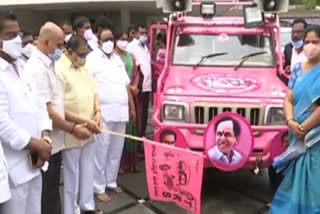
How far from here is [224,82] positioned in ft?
14.9

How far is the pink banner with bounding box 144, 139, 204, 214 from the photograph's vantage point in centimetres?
335

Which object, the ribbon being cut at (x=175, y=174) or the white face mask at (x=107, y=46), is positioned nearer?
the ribbon being cut at (x=175, y=174)

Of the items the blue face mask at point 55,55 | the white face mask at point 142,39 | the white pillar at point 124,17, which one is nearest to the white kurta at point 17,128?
the blue face mask at point 55,55

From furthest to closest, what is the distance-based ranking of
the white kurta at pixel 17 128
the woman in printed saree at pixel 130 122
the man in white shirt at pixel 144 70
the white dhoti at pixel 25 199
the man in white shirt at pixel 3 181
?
the man in white shirt at pixel 144 70 → the woman in printed saree at pixel 130 122 → the white dhoti at pixel 25 199 → the white kurta at pixel 17 128 → the man in white shirt at pixel 3 181

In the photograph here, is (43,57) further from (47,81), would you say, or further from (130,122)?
(130,122)

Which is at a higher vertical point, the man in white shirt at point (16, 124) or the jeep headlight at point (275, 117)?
the man in white shirt at point (16, 124)

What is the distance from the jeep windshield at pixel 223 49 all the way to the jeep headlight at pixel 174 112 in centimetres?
92

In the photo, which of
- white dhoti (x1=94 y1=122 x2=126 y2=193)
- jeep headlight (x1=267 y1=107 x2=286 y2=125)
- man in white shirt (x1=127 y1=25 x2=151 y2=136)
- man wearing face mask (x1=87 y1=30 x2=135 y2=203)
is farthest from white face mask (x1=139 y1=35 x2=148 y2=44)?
jeep headlight (x1=267 y1=107 x2=286 y2=125)

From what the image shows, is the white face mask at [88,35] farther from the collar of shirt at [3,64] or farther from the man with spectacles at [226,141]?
the collar of shirt at [3,64]

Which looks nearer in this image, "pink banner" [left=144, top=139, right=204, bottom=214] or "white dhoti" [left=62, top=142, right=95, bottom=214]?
"pink banner" [left=144, top=139, right=204, bottom=214]

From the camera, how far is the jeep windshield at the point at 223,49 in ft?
16.4

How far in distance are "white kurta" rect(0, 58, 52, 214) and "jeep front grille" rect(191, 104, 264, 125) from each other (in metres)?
1.86

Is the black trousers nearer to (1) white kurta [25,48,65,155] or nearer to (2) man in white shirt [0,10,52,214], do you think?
(1) white kurta [25,48,65,155]

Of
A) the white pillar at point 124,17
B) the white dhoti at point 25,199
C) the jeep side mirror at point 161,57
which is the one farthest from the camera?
the white pillar at point 124,17
